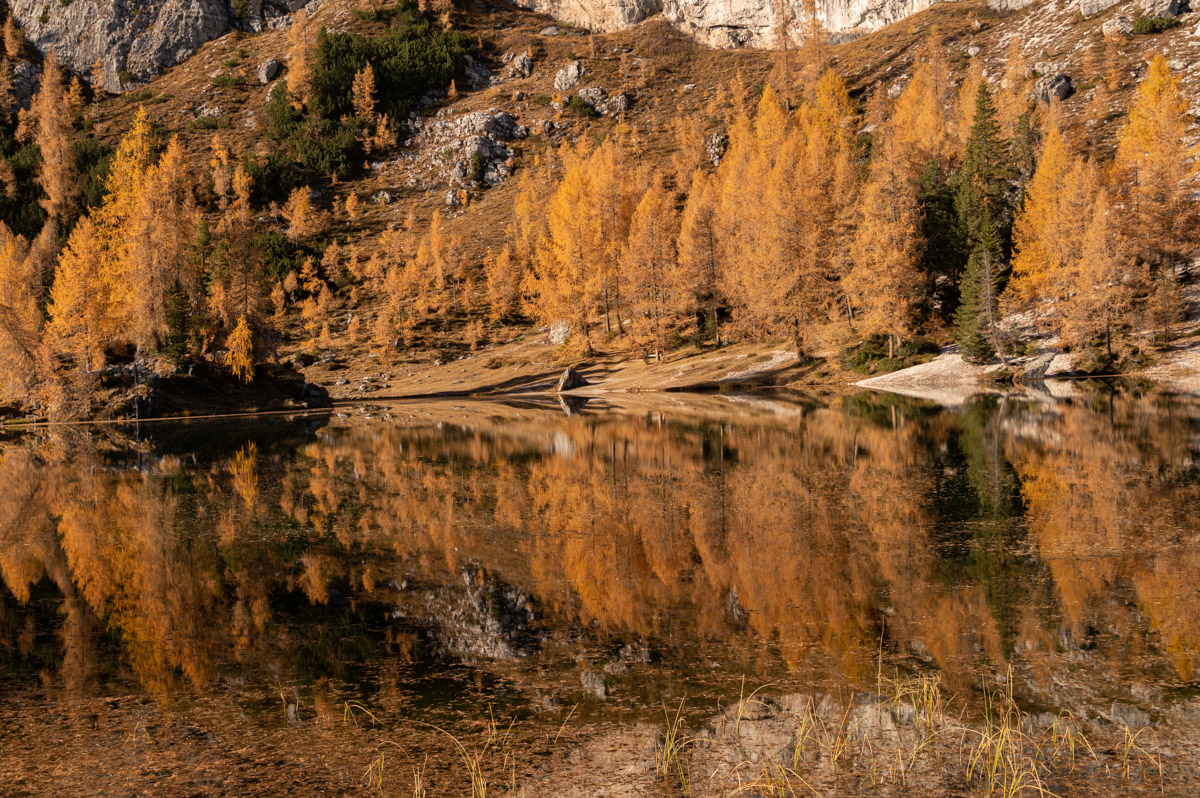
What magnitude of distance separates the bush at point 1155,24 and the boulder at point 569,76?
9407 centimetres

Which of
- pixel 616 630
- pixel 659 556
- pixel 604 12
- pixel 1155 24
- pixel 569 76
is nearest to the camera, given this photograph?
pixel 616 630

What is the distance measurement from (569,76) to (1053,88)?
3559 inches

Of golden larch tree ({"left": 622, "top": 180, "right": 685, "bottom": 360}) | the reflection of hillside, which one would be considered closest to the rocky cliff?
golden larch tree ({"left": 622, "top": 180, "right": 685, "bottom": 360})

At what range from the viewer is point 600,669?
781cm

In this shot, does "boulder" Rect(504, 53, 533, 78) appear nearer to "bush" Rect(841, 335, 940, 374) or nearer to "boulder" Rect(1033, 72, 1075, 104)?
"boulder" Rect(1033, 72, 1075, 104)

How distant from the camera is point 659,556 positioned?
12297 mm

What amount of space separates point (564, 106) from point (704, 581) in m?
148

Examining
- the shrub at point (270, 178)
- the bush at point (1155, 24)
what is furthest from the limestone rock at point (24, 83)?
the bush at point (1155, 24)

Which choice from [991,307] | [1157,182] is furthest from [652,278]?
[1157,182]

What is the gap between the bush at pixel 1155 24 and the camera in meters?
99.2

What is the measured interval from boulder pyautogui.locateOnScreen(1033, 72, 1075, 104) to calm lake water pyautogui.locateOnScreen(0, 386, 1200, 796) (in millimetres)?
93749

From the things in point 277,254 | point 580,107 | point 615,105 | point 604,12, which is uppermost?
point 604,12

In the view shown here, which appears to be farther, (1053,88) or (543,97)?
(543,97)

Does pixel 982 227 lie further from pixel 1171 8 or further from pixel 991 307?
pixel 1171 8
